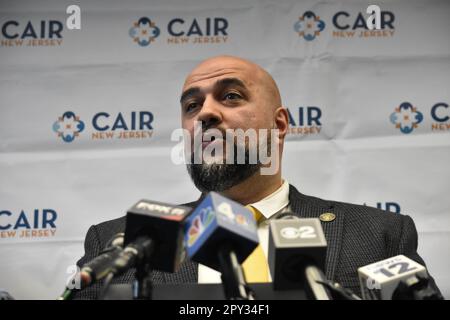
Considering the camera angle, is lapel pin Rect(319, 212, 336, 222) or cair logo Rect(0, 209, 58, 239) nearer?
lapel pin Rect(319, 212, 336, 222)

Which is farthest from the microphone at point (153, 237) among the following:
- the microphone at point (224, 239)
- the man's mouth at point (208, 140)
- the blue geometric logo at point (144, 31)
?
the blue geometric logo at point (144, 31)

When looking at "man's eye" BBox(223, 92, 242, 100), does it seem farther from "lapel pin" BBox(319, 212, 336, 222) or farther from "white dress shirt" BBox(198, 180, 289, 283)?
"lapel pin" BBox(319, 212, 336, 222)

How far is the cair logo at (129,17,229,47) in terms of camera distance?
275cm

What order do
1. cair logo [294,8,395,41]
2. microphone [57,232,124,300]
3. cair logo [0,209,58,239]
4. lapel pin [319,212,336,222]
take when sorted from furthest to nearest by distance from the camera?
1. cair logo [294,8,395,41]
2. cair logo [0,209,58,239]
3. lapel pin [319,212,336,222]
4. microphone [57,232,124,300]

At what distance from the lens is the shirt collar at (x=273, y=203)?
6.32 feet

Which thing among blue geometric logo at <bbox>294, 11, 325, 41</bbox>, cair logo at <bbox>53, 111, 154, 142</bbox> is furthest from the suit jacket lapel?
blue geometric logo at <bbox>294, 11, 325, 41</bbox>

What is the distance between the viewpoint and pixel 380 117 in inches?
100

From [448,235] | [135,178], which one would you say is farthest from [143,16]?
[448,235]

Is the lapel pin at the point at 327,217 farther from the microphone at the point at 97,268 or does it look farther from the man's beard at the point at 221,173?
the microphone at the point at 97,268

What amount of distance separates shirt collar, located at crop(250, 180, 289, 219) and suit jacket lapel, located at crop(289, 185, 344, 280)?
0.03m

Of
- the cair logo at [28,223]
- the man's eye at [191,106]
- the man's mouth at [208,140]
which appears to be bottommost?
the cair logo at [28,223]

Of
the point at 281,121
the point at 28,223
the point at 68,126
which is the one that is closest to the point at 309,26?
the point at 281,121
